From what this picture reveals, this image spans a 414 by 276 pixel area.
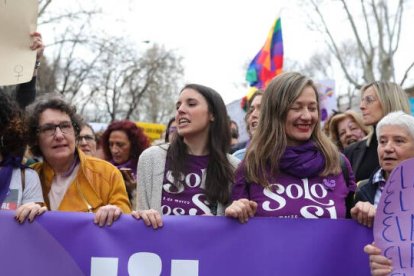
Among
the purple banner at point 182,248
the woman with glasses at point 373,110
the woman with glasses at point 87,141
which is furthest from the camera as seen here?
the woman with glasses at point 87,141

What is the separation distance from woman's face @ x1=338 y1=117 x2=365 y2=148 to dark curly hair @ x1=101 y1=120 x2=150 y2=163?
1834 millimetres

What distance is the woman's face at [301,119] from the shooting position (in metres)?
2.77

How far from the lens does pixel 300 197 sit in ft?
8.50

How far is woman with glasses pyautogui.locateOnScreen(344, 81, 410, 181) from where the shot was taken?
4.23 m

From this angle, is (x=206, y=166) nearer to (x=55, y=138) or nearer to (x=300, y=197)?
(x=300, y=197)

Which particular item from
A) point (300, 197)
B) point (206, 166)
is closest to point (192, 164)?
point (206, 166)

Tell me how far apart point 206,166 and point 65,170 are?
737 mm

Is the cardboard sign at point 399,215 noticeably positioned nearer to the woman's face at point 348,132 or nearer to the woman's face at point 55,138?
the woman's face at point 55,138

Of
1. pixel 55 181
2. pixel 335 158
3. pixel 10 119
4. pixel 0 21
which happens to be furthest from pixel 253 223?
pixel 0 21

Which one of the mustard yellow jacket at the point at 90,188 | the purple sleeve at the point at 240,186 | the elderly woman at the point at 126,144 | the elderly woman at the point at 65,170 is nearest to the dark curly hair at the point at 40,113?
the elderly woman at the point at 65,170

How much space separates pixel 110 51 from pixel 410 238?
21.8 meters

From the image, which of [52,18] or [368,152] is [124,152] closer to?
[368,152]

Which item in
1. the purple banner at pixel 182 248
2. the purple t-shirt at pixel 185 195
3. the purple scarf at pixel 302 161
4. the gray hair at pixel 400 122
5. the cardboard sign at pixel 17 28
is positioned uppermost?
the cardboard sign at pixel 17 28

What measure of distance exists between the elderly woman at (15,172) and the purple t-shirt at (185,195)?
2.04 ft
